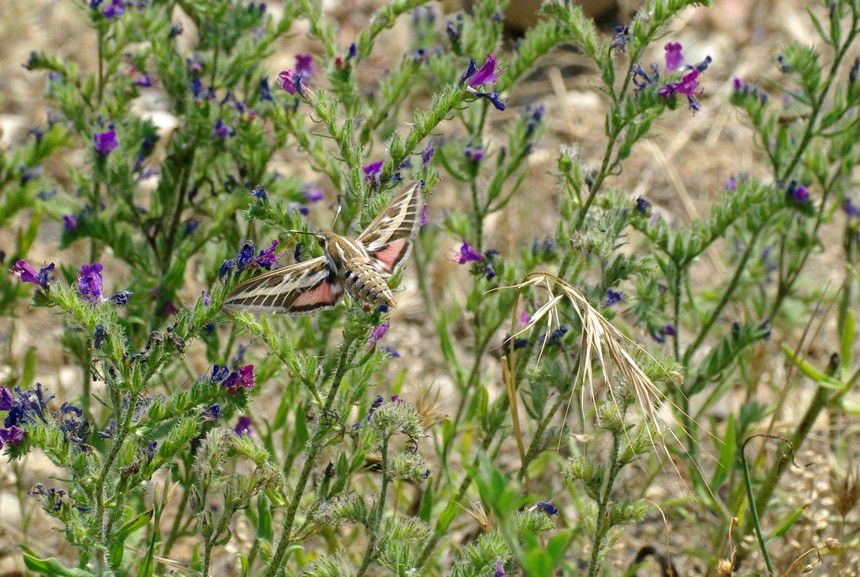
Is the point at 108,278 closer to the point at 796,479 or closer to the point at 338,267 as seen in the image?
the point at 338,267

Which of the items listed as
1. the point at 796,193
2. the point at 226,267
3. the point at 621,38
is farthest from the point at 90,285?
the point at 796,193

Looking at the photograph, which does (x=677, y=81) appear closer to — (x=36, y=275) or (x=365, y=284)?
(x=365, y=284)

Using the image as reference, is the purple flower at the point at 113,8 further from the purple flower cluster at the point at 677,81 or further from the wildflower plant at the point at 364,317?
the purple flower cluster at the point at 677,81

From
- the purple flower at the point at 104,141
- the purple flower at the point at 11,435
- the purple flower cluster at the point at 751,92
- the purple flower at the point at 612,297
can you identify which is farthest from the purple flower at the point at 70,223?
the purple flower cluster at the point at 751,92

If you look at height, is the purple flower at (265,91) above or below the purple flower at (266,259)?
above

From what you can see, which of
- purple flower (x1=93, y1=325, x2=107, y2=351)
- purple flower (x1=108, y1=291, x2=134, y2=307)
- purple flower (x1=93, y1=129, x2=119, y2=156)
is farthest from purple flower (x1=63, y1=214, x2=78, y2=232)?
purple flower (x1=93, y1=325, x2=107, y2=351)

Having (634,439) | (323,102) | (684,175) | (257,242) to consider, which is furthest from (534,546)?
(684,175)
